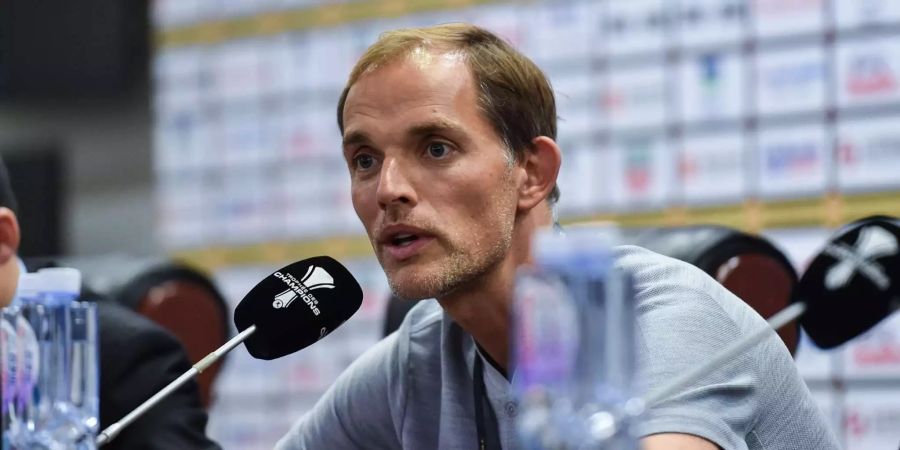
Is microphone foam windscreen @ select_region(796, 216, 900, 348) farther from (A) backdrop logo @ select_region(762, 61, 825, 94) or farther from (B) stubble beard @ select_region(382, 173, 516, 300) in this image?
(A) backdrop logo @ select_region(762, 61, 825, 94)

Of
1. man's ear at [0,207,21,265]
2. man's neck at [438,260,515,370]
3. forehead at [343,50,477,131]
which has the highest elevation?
forehead at [343,50,477,131]

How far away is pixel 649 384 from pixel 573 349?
1.49 ft

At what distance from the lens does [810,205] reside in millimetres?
3266

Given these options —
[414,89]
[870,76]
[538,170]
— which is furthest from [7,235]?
[870,76]

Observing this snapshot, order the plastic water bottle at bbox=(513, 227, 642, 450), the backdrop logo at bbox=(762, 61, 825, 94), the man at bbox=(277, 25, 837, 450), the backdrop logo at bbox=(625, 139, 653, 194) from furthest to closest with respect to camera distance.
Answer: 1. the backdrop logo at bbox=(625, 139, 653, 194)
2. the backdrop logo at bbox=(762, 61, 825, 94)
3. the man at bbox=(277, 25, 837, 450)
4. the plastic water bottle at bbox=(513, 227, 642, 450)

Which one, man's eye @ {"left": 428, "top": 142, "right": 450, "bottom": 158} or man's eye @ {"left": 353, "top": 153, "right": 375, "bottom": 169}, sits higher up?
man's eye @ {"left": 428, "top": 142, "right": 450, "bottom": 158}

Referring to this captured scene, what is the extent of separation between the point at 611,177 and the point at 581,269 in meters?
2.70

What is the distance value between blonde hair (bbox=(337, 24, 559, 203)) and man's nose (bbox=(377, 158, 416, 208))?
159 mm

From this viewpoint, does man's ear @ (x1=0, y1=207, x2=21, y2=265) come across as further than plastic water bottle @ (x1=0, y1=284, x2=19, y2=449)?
Yes

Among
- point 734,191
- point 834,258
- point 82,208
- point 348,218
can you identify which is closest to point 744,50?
point 734,191

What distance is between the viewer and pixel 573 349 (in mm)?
992

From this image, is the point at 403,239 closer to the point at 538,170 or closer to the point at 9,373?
the point at 538,170

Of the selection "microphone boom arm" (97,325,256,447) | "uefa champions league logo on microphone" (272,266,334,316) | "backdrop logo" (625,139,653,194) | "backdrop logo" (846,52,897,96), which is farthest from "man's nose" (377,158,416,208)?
"backdrop logo" (625,139,653,194)

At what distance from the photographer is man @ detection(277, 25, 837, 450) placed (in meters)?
1.54
